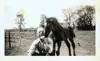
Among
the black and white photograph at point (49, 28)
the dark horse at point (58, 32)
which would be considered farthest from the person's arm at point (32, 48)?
the dark horse at point (58, 32)

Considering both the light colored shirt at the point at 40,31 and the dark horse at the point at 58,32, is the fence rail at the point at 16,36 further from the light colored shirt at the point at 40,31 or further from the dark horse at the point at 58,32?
the dark horse at the point at 58,32

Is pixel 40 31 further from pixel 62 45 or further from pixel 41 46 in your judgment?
pixel 62 45

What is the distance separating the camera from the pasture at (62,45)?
5.26ft

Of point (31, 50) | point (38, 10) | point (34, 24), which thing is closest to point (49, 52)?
point (31, 50)

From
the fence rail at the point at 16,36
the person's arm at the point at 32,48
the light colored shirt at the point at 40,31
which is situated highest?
the light colored shirt at the point at 40,31

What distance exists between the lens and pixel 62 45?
5.33ft

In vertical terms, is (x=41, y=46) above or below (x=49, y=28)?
below

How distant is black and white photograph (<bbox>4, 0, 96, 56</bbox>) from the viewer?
63.2 inches

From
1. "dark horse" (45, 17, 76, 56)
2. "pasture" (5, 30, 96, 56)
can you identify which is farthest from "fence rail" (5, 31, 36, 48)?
"dark horse" (45, 17, 76, 56)

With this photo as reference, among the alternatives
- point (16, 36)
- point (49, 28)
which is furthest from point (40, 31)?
point (16, 36)

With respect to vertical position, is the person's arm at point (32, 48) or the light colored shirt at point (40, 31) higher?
the light colored shirt at point (40, 31)

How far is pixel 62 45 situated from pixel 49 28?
0.66ft
